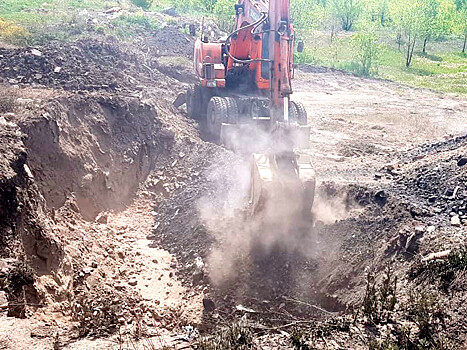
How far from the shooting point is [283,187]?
7527 millimetres

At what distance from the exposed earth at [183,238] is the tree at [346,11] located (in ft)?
125

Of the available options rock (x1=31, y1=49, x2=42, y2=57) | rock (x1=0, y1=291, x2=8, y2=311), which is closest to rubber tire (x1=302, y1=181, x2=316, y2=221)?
rock (x1=0, y1=291, x2=8, y2=311)

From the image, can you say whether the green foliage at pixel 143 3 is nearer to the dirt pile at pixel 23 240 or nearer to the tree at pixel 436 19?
the tree at pixel 436 19

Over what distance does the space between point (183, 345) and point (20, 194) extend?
11.7 ft

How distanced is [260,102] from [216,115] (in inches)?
48.9

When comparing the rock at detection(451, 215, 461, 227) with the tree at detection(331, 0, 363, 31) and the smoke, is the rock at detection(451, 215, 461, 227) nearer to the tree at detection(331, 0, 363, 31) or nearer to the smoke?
the smoke

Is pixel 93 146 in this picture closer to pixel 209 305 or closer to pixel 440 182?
pixel 209 305

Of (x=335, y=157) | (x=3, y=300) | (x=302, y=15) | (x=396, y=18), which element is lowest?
(x=335, y=157)

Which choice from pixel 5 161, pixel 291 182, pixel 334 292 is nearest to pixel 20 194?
pixel 5 161

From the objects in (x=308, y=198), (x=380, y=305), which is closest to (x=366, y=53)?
(x=308, y=198)

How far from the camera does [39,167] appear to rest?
841 centimetres

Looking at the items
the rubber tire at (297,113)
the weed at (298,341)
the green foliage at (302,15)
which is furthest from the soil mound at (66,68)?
the green foliage at (302,15)

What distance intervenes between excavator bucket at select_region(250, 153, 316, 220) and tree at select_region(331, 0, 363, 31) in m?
42.8

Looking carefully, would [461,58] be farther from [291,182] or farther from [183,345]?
→ [183,345]
